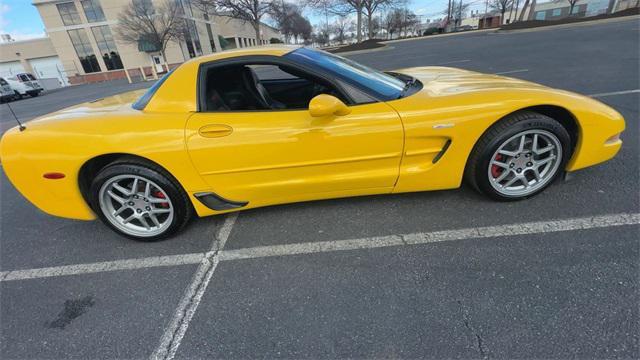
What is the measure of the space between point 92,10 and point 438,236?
4567 centimetres

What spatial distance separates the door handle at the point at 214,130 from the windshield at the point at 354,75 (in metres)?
0.67

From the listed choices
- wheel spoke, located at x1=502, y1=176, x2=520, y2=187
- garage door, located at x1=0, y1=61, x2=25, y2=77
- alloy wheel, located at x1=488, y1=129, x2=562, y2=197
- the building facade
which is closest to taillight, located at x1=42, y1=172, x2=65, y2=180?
alloy wheel, located at x1=488, y1=129, x2=562, y2=197

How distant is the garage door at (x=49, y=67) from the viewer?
3731 cm

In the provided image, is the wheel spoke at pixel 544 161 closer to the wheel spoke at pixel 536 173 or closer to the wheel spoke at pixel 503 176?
the wheel spoke at pixel 536 173

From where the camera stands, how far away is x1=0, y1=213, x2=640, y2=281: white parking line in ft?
6.55

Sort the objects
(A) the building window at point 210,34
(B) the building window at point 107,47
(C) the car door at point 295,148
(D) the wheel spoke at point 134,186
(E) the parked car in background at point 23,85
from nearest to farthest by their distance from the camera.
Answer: (C) the car door at point 295,148 < (D) the wheel spoke at point 134,186 < (E) the parked car in background at point 23,85 < (B) the building window at point 107,47 < (A) the building window at point 210,34

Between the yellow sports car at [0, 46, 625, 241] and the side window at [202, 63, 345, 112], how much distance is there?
0.8 inches

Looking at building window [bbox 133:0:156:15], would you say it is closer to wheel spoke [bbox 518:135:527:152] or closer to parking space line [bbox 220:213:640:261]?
parking space line [bbox 220:213:640:261]

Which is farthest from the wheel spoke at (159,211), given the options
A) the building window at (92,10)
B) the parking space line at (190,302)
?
the building window at (92,10)

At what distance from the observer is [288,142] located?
2002 millimetres

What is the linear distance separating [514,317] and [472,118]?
1213mm

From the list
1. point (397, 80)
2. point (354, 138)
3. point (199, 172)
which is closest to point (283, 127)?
point (354, 138)

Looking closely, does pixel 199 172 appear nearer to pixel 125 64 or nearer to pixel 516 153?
pixel 516 153

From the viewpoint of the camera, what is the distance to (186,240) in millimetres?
2352
